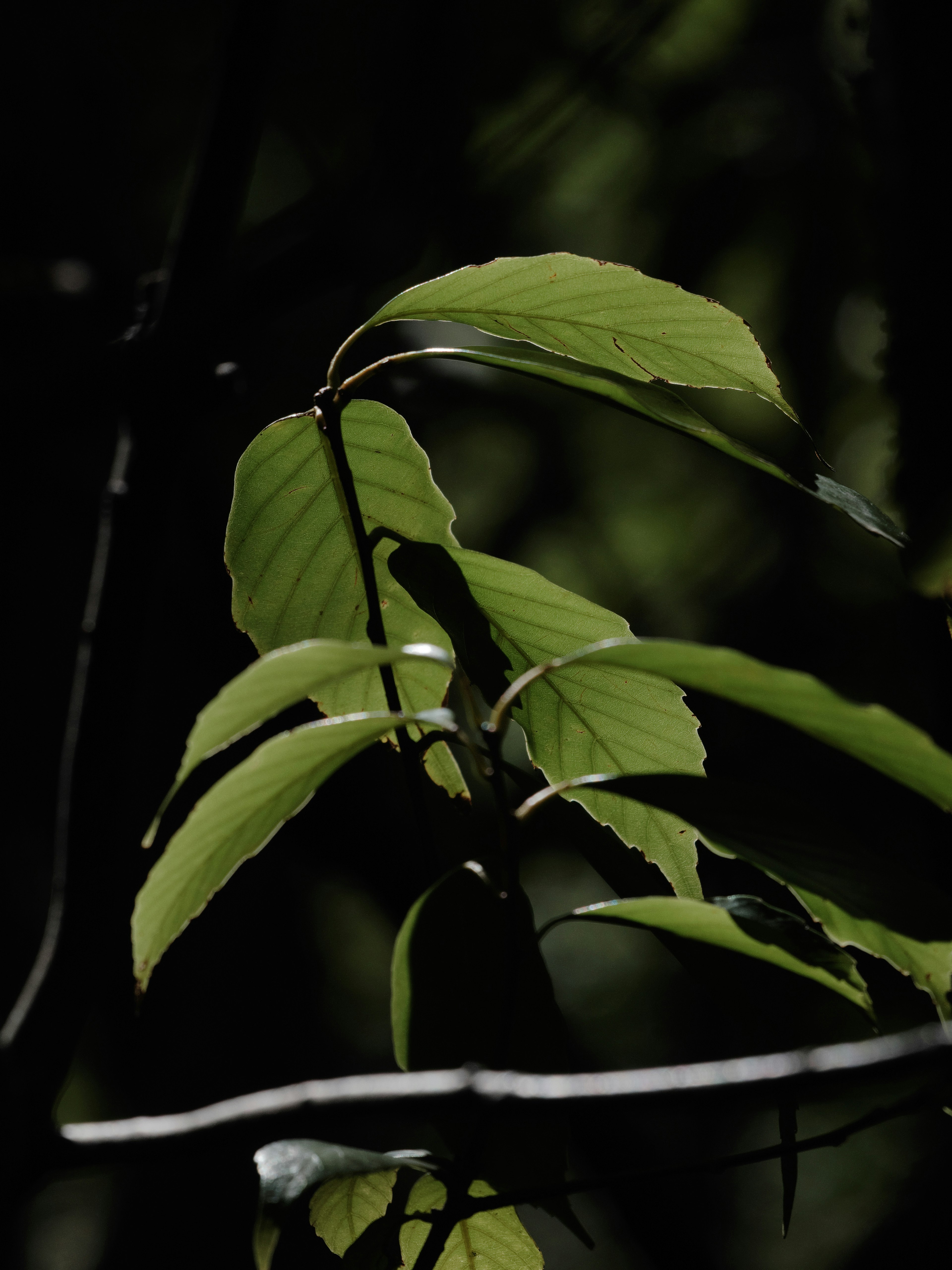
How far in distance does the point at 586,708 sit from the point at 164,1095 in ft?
7.10

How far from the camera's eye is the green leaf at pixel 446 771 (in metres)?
0.52

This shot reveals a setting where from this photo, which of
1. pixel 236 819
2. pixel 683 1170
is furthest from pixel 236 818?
pixel 683 1170

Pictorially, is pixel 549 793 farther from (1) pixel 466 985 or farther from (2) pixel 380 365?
(2) pixel 380 365

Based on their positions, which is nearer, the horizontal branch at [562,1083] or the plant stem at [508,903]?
the horizontal branch at [562,1083]

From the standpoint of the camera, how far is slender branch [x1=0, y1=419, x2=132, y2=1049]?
0.46 meters

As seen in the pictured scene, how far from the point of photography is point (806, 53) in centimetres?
215

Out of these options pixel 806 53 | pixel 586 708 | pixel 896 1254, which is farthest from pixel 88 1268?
pixel 806 53

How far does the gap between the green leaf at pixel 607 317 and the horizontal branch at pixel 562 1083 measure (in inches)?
11.4

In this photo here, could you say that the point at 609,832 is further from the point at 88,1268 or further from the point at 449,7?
the point at 88,1268

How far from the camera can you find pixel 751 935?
1.19 ft

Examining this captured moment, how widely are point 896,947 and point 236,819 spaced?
0.26m

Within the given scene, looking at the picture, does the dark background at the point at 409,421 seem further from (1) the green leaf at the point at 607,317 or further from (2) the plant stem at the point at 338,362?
(2) the plant stem at the point at 338,362

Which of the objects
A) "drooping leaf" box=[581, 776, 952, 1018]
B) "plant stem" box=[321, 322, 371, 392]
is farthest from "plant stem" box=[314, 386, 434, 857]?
"drooping leaf" box=[581, 776, 952, 1018]

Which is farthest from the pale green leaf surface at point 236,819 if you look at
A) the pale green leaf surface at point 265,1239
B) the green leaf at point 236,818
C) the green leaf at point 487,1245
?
the green leaf at point 487,1245
